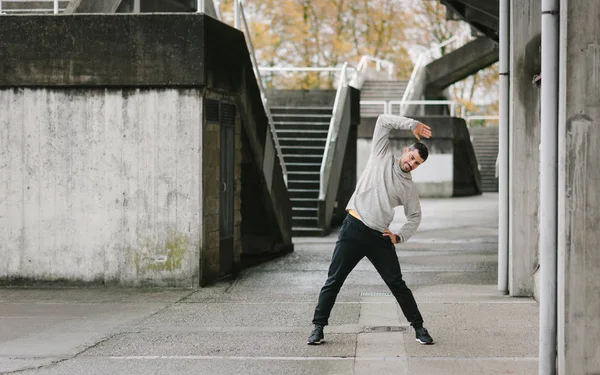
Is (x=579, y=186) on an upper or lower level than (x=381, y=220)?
upper

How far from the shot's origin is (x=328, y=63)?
39469 millimetres

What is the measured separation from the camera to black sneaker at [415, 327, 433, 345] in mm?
8203

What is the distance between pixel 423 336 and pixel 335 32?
1259 inches

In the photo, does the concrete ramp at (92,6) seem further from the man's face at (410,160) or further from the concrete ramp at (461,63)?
the concrete ramp at (461,63)

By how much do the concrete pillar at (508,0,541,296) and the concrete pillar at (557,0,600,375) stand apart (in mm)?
4458

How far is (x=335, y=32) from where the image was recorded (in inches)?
1548

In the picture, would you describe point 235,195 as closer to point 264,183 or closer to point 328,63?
point 264,183

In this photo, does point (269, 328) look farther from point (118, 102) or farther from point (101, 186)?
point (118, 102)

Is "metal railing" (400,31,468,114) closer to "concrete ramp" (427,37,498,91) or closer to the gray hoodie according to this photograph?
"concrete ramp" (427,37,498,91)

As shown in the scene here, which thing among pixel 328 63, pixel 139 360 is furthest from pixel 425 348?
pixel 328 63

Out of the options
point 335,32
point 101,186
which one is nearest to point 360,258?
point 101,186

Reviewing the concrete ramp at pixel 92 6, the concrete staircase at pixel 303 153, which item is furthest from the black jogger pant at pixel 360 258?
the concrete staircase at pixel 303 153

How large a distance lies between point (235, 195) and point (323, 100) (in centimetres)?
1092

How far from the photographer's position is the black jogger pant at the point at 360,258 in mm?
8148
